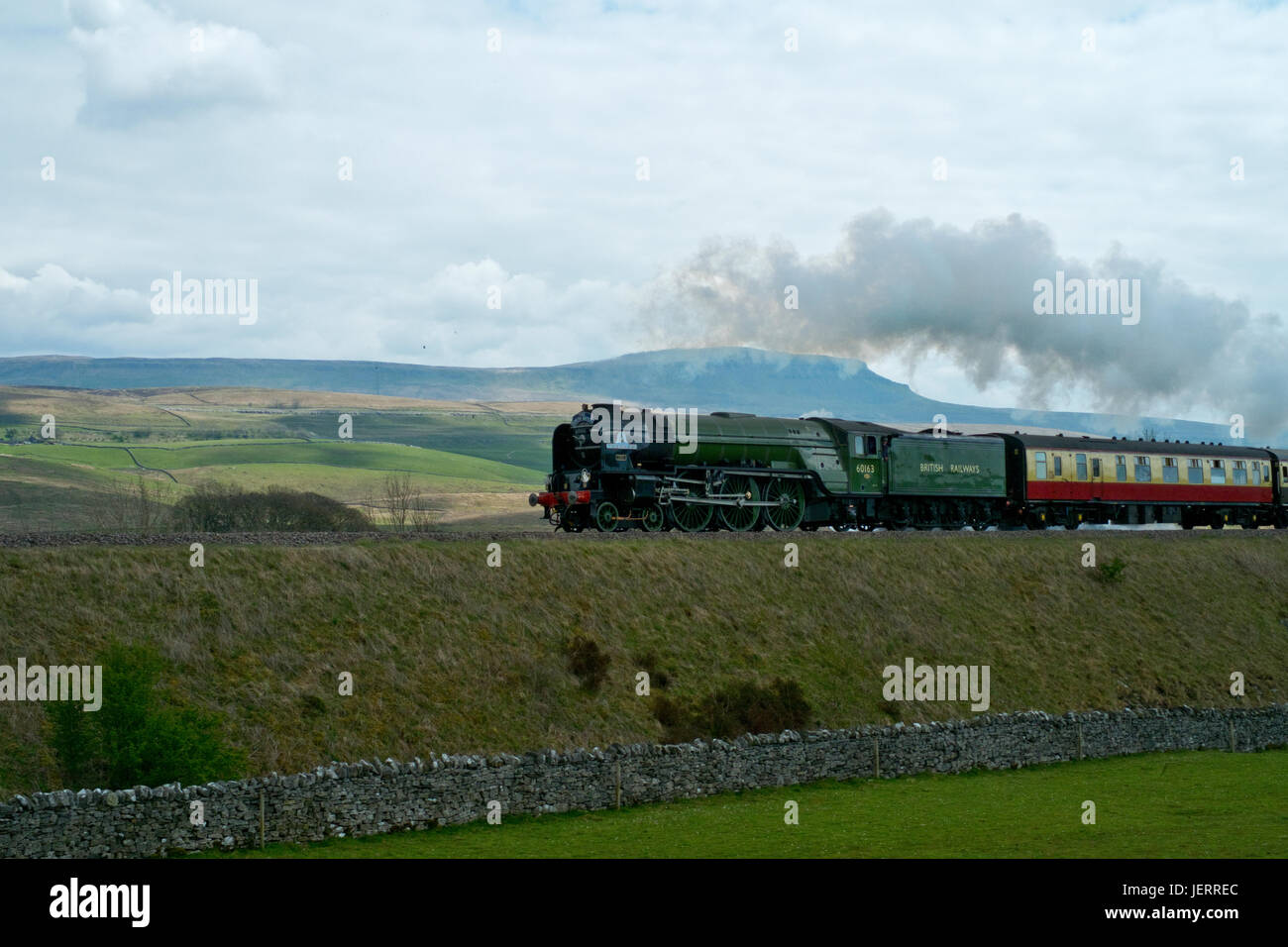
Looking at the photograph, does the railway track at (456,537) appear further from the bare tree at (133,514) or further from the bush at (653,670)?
the bare tree at (133,514)

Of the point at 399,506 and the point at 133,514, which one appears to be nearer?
the point at 133,514

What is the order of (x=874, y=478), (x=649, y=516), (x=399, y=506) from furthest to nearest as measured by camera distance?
(x=399, y=506) < (x=874, y=478) < (x=649, y=516)

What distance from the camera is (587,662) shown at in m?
32.7

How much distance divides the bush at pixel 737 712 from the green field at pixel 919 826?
4270 mm

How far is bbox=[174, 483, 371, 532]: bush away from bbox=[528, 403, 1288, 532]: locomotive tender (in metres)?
17.1

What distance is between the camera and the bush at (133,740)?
22266 millimetres

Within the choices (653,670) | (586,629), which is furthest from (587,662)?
(653,670)

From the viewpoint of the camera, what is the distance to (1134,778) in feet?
99.7

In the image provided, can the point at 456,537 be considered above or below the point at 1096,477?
below

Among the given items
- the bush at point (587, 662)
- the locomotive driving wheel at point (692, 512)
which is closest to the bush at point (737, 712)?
the bush at point (587, 662)

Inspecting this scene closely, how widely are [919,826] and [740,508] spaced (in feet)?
82.1

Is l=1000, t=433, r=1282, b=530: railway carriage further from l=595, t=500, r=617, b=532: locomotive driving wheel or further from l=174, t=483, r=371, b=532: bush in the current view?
l=174, t=483, r=371, b=532: bush

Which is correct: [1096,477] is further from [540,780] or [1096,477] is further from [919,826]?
[540,780]

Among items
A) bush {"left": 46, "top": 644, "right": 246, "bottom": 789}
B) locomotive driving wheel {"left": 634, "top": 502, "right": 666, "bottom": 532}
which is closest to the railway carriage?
locomotive driving wheel {"left": 634, "top": 502, "right": 666, "bottom": 532}
